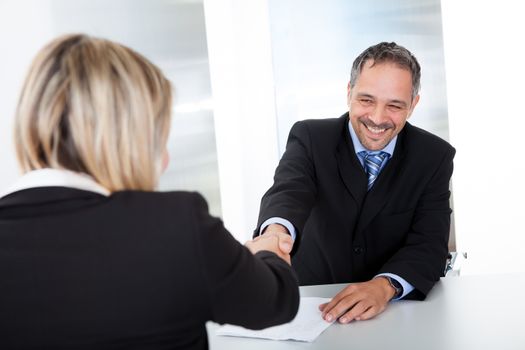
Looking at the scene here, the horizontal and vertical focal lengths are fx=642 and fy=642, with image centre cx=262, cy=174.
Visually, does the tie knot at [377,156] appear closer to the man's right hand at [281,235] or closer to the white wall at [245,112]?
A: the man's right hand at [281,235]

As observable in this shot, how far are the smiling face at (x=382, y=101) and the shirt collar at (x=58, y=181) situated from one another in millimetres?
1661

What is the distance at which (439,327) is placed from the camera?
1.79m

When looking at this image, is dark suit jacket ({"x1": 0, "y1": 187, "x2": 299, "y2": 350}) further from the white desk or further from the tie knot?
the tie knot

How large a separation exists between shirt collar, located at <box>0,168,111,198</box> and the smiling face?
1.66m

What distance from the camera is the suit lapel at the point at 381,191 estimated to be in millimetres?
2578

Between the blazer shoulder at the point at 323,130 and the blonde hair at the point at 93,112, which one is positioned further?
the blazer shoulder at the point at 323,130

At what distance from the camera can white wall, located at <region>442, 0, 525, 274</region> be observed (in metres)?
4.65

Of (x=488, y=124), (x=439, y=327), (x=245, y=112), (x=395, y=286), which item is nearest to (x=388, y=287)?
(x=395, y=286)

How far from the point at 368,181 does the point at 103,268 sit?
1.71 meters

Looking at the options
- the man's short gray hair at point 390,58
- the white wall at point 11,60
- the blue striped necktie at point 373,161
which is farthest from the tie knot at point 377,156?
the white wall at point 11,60

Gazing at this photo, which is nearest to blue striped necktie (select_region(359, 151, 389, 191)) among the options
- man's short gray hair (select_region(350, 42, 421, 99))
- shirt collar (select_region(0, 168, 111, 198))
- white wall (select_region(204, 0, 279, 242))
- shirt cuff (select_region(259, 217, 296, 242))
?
man's short gray hair (select_region(350, 42, 421, 99))

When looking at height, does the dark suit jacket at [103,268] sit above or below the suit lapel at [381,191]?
above

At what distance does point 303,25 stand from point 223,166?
133 centimetres

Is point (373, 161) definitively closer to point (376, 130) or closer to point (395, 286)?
point (376, 130)
